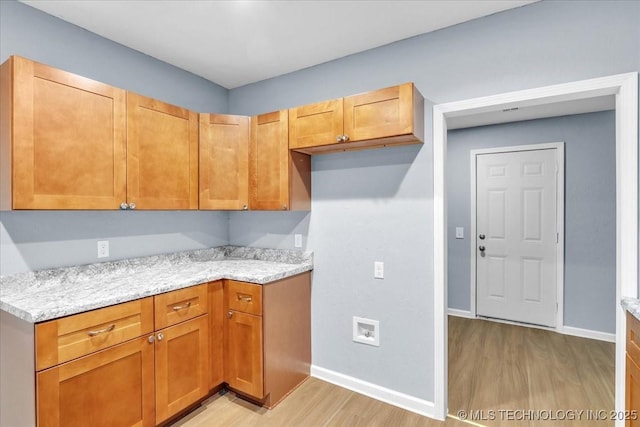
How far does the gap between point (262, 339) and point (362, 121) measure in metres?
1.63

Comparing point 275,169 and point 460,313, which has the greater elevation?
point 275,169

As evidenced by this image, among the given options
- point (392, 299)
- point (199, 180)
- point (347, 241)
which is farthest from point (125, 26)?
point (392, 299)

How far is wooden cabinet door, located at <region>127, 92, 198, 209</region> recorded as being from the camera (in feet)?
6.81

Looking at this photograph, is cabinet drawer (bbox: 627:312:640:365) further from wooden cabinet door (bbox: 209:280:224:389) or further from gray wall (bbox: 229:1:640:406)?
wooden cabinet door (bbox: 209:280:224:389)

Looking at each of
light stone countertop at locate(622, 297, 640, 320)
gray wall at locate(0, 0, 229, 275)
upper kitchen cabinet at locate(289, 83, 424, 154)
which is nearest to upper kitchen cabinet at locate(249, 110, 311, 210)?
upper kitchen cabinet at locate(289, 83, 424, 154)

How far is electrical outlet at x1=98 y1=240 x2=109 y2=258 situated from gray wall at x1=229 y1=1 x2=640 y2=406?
1.21 metres

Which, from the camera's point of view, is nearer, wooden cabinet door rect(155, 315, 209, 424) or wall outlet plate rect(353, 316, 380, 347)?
wooden cabinet door rect(155, 315, 209, 424)

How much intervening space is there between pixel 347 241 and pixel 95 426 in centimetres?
186

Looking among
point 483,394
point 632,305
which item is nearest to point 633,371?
point 632,305

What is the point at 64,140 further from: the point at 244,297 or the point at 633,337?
the point at 633,337

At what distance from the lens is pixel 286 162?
96.2 inches

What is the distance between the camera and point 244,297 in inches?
88.9

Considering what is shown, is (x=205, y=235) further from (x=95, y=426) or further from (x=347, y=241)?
(x=95, y=426)

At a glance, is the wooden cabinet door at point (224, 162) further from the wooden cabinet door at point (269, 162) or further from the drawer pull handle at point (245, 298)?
the drawer pull handle at point (245, 298)
